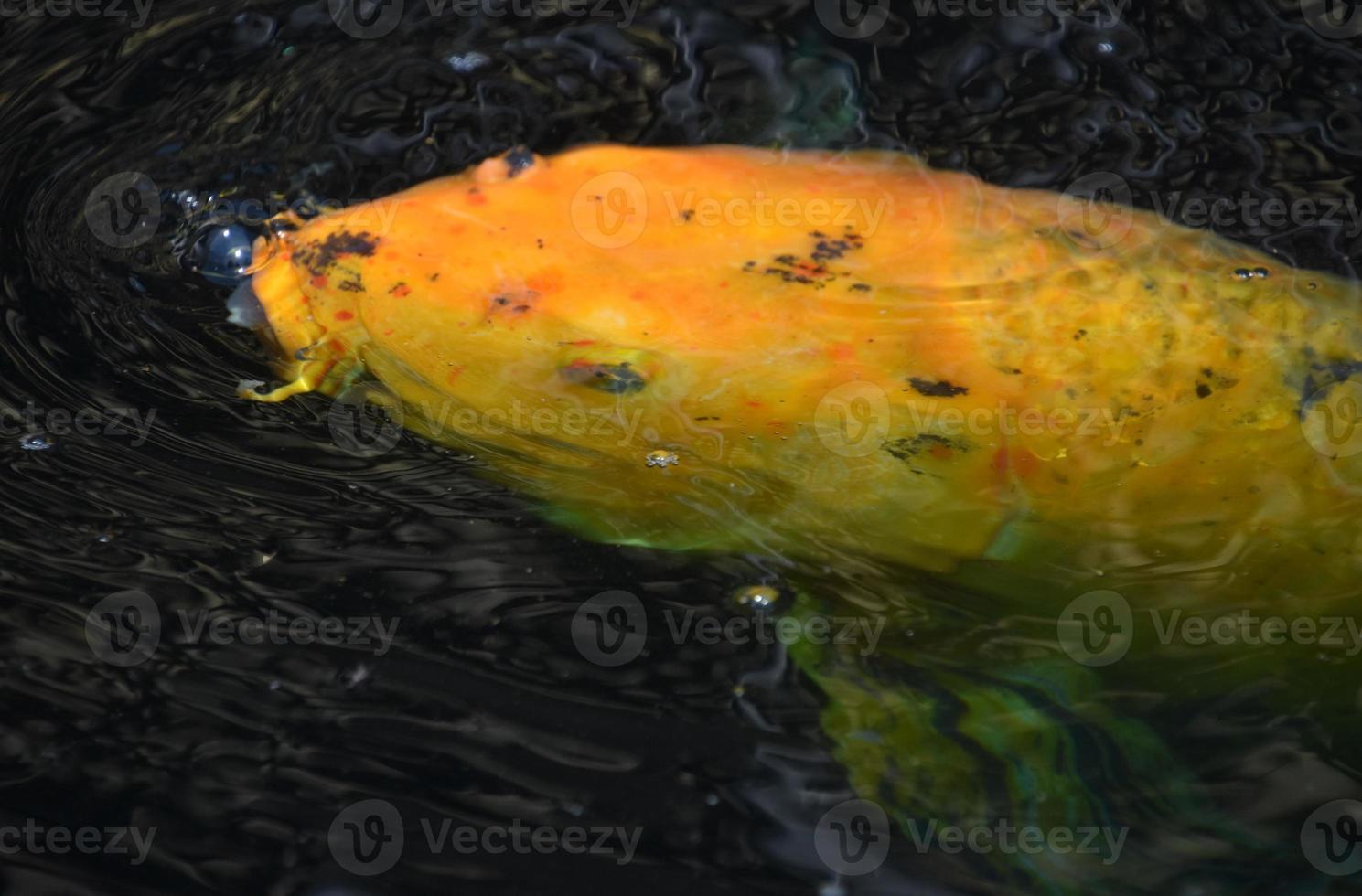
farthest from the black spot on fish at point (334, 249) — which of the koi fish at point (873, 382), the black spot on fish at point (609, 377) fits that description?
the black spot on fish at point (609, 377)

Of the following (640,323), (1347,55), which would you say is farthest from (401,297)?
(1347,55)

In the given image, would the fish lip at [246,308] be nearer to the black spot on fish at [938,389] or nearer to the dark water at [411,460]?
the dark water at [411,460]

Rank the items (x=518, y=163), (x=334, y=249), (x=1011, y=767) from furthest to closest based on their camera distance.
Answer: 1. (x=518, y=163)
2. (x=334, y=249)
3. (x=1011, y=767)

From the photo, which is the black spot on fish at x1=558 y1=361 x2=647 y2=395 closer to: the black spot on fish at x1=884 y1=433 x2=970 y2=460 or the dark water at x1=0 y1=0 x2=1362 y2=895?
the dark water at x1=0 y1=0 x2=1362 y2=895

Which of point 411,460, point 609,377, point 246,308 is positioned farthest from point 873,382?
point 246,308

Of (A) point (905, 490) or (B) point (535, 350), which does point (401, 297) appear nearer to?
(B) point (535, 350)

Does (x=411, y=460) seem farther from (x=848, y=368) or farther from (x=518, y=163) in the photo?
(x=848, y=368)
